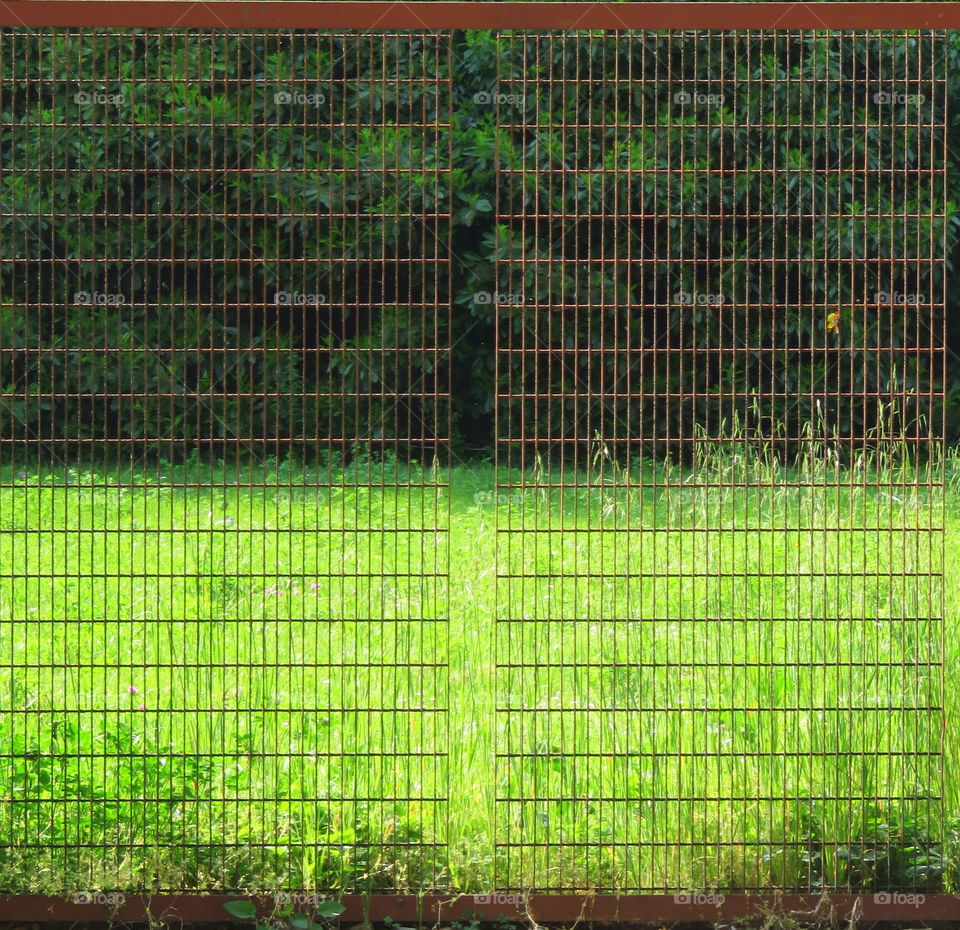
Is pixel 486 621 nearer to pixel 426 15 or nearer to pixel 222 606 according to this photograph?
pixel 222 606

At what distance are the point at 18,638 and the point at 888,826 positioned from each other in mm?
4660

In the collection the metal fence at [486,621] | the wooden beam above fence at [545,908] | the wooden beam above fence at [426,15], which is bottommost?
the wooden beam above fence at [545,908]

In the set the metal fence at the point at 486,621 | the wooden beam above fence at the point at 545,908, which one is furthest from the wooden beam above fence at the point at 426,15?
the wooden beam above fence at the point at 545,908

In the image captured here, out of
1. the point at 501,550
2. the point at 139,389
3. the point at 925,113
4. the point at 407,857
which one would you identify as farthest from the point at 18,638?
the point at 925,113

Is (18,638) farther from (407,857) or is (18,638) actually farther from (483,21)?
(483,21)

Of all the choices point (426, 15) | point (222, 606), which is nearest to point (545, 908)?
point (222, 606)

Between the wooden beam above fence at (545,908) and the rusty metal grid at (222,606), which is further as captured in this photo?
the wooden beam above fence at (545,908)

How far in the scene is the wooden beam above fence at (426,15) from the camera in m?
2.96

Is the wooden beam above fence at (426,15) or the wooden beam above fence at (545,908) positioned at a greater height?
the wooden beam above fence at (426,15)

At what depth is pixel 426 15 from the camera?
3.01 m

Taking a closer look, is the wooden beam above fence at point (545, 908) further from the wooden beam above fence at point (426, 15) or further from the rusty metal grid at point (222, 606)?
the wooden beam above fence at point (426, 15)

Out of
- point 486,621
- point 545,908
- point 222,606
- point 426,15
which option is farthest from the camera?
point 486,621

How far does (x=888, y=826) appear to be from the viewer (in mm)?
3168

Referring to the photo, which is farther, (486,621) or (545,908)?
(486,621)
